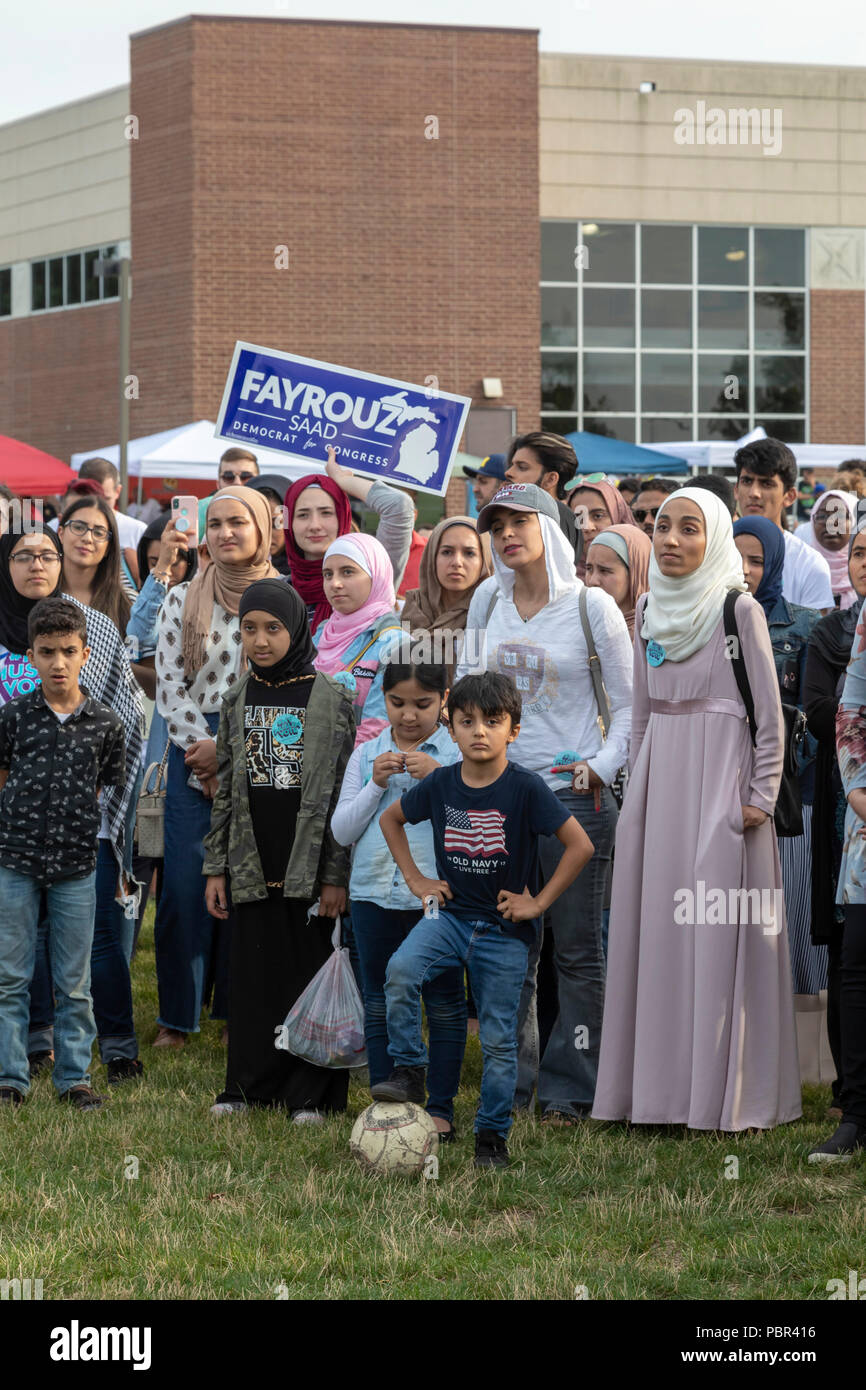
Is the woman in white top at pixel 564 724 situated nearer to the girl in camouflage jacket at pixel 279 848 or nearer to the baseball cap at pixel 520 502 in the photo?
the baseball cap at pixel 520 502

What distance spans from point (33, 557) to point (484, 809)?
2347 mm

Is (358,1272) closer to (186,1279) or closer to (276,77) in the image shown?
(186,1279)

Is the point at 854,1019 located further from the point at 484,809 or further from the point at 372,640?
the point at 372,640

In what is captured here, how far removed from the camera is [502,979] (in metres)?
5.44

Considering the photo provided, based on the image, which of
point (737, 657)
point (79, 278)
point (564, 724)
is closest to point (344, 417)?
point (564, 724)

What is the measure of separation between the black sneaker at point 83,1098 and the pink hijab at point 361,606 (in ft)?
5.78

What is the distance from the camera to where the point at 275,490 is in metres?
9.04

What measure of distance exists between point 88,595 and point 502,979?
268 centimetres

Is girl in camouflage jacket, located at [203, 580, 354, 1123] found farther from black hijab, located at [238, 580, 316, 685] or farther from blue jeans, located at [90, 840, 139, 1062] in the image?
blue jeans, located at [90, 840, 139, 1062]

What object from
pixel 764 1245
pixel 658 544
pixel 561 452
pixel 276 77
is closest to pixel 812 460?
pixel 276 77

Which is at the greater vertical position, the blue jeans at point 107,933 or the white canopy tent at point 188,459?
the white canopy tent at point 188,459

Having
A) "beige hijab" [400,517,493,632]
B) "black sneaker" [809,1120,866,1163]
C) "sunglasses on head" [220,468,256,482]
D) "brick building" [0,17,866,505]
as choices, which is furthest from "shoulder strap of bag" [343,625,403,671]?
"brick building" [0,17,866,505]

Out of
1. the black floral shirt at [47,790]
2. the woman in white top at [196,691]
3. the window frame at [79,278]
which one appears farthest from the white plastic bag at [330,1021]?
the window frame at [79,278]

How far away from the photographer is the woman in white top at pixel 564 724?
6.02 metres
